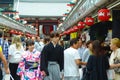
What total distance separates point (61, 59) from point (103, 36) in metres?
3.76

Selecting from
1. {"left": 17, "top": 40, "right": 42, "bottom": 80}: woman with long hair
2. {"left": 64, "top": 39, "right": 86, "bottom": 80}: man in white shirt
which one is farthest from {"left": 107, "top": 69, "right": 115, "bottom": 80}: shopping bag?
{"left": 17, "top": 40, "right": 42, "bottom": 80}: woman with long hair

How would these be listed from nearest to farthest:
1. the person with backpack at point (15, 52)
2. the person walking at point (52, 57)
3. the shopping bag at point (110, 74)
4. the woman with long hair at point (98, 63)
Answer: the woman with long hair at point (98, 63) < the shopping bag at point (110, 74) < the person walking at point (52, 57) < the person with backpack at point (15, 52)

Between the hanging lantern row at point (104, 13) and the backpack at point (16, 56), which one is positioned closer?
the hanging lantern row at point (104, 13)

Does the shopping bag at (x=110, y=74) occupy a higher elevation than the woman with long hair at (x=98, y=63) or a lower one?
lower

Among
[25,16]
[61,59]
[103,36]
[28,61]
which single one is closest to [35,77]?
[28,61]

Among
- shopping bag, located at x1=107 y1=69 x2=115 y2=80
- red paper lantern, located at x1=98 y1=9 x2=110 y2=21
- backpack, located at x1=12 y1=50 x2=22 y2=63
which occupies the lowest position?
shopping bag, located at x1=107 y1=69 x2=115 y2=80

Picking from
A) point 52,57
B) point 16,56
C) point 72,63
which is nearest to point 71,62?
point 72,63

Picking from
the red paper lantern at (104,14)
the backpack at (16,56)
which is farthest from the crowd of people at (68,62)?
the backpack at (16,56)

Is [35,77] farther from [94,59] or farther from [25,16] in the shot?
[25,16]

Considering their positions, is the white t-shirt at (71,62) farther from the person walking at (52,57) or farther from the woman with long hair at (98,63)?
the woman with long hair at (98,63)

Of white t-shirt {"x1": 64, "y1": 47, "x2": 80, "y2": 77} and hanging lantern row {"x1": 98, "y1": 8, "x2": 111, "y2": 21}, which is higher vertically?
hanging lantern row {"x1": 98, "y1": 8, "x2": 111, "y2": 21}

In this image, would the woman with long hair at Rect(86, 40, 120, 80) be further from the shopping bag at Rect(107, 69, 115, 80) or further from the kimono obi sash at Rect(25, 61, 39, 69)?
the kimono obi sash at Rect(25, 61, 39, 69)

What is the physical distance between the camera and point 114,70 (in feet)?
20.6

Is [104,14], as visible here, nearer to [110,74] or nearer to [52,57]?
[52,57]
